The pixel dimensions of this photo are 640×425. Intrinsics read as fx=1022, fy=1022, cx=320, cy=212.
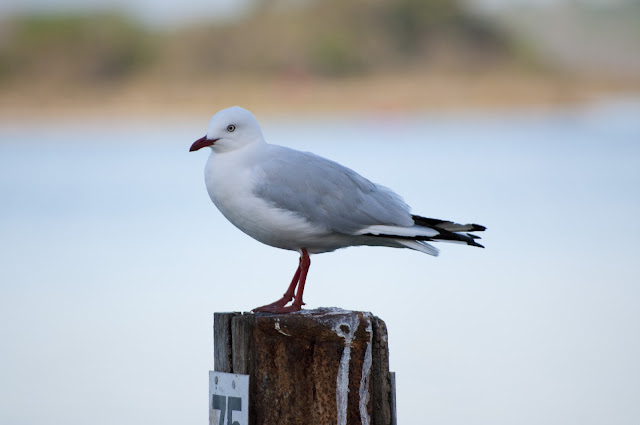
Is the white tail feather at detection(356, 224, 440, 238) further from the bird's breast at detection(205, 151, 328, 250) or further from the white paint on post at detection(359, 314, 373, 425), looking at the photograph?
the white paint on post at detection(359, 314, 373, 425)

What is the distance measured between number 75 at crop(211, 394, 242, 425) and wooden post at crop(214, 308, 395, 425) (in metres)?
0.04

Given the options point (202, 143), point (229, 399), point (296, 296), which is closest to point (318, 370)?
point (229, 399)

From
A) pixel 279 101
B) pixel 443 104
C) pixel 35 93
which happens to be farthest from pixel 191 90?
pixel 443 104

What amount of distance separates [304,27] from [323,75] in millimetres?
1327

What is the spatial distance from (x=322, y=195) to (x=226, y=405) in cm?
83

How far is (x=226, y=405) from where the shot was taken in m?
2.82

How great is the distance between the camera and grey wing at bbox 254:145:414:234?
3.29 metres

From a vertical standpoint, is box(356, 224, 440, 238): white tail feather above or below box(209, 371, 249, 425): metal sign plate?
above

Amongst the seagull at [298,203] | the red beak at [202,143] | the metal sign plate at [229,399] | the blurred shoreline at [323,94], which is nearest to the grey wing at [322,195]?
the seagull at [298,203]

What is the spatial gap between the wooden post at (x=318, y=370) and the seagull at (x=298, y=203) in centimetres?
42

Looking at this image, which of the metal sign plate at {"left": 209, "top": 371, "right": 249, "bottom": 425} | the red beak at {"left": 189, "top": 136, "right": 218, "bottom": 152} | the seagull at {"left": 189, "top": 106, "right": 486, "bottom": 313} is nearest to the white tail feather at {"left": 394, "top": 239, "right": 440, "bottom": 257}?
the seagull at {"left": 189, "top": 106, "right": 486, "bottom": 313}

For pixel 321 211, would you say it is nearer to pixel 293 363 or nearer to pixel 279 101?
pixel 293 363

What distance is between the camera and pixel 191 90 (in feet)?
59.5

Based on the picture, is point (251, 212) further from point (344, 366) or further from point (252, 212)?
point (344, 366)
